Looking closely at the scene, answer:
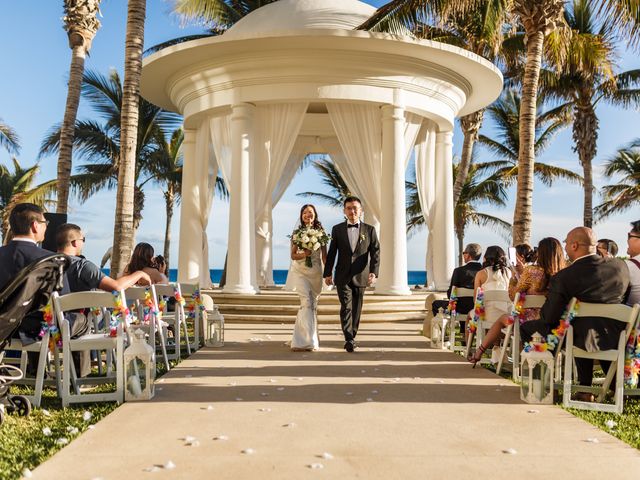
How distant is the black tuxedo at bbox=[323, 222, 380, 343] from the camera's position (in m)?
8.65

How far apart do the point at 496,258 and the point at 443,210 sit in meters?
7.56

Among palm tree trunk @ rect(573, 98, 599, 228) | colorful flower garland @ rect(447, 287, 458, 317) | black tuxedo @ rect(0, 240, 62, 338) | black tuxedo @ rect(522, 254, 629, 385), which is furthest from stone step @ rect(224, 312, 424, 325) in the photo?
palm tree trunk @ rect(573, 98, 599, 228)

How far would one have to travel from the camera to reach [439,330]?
9.12m

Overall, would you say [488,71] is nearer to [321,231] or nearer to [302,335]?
[321,231]

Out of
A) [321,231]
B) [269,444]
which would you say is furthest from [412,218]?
[269,444]

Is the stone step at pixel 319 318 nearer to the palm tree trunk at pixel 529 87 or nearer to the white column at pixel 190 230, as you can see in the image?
the white column at pixel 190 230

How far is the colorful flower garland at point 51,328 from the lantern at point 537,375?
385 centimetres

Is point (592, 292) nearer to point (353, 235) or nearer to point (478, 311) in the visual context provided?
point (478, 311)

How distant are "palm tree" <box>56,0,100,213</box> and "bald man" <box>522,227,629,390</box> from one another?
13.3 m

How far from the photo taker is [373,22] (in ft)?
46.4

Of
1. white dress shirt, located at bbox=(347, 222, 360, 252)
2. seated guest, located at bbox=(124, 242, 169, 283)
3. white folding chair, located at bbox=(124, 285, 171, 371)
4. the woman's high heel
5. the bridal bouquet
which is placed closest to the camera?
white folding chair, located at bbox=(124, 285, 171, 371)

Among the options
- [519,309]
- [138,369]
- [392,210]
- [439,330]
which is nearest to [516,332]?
[519,309]

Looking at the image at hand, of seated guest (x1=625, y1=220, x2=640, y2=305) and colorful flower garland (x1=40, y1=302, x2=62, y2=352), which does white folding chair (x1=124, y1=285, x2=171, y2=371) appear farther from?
seated guest (x1=625, y1=220, x2=640, y2=305)

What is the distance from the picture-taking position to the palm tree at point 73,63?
637 inches
